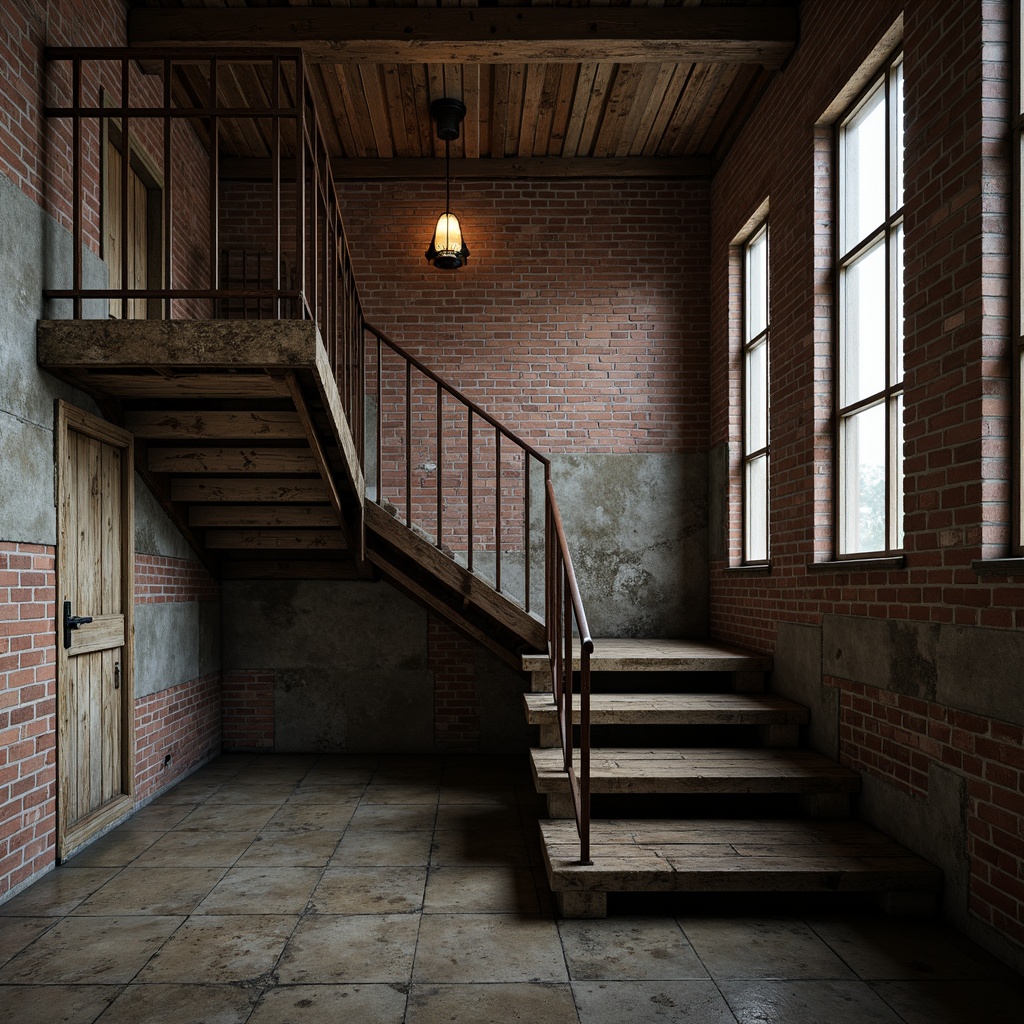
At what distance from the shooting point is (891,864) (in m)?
3.18

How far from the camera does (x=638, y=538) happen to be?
6.35m

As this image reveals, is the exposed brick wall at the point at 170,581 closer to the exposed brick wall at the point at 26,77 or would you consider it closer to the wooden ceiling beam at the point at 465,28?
the exposed brick wall at the point at 26,77

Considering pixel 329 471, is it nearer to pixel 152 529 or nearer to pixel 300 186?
pixel 152 529

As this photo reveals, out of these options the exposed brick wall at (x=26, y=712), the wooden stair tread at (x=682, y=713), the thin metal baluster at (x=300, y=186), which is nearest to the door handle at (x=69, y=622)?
the exposed brick wall at (x=26, y=712)

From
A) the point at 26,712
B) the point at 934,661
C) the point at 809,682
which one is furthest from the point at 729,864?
the point at 26,712

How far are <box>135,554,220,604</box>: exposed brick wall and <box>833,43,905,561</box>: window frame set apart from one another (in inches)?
149

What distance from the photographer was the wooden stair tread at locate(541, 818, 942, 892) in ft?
10.2

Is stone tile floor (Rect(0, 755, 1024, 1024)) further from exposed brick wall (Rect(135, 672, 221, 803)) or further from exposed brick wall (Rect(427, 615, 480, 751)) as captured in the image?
exposed brick wall (Rect(427, 615, 480, 751))

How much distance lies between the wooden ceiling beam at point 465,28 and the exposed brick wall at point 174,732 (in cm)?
379

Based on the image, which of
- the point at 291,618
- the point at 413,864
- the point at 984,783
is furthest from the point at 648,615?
the point at 984,783

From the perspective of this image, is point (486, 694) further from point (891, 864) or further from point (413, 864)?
point (891, 864)

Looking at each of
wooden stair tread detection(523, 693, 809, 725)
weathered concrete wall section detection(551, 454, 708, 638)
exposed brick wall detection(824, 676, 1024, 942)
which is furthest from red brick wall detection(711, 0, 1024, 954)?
weathered concrete wall section detection(551, 454, 708, 638)

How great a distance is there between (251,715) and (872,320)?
193 inches

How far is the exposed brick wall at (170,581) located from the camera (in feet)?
15.7
